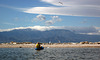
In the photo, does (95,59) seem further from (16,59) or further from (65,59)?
(16,59)

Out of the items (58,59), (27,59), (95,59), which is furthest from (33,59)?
(95,59)

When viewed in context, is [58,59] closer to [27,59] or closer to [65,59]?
[65,59]

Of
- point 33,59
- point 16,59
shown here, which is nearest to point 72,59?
point 33,59

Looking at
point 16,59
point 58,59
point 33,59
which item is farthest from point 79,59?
point 16,59

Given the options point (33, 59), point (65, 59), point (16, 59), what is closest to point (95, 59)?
point (65, 59)

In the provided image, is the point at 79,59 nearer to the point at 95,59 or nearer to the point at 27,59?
the point at 95,59

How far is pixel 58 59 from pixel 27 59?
11.0 metres

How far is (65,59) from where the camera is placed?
2530 inches

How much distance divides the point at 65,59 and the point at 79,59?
4.71 m

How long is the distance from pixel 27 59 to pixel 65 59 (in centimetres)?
1333

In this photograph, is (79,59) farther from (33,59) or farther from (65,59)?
(33,59)

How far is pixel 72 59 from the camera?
6431cm

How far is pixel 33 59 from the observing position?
66938 mm

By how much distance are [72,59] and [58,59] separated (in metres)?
4.73
